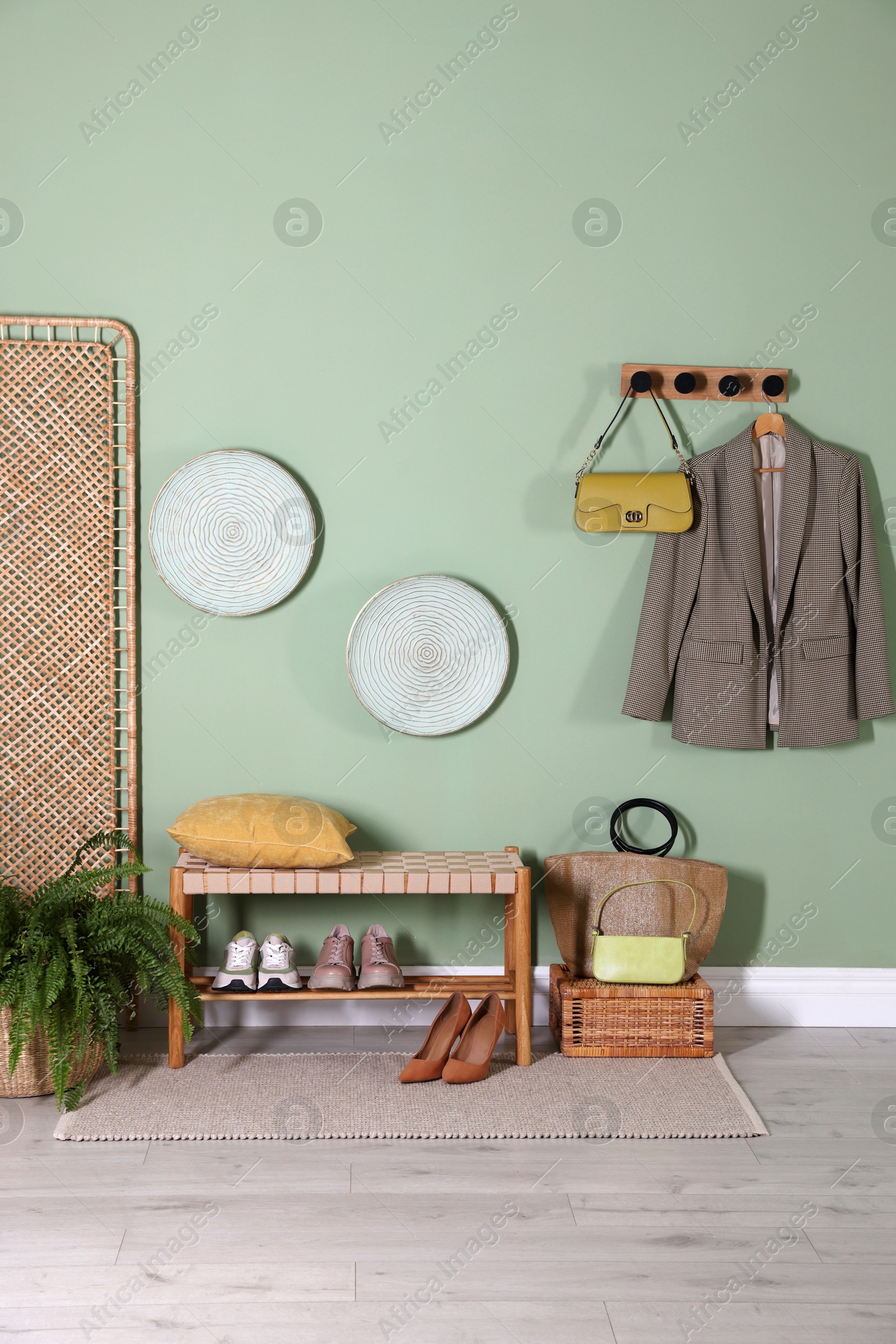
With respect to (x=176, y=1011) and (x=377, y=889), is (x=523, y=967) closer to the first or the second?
(x=377, y=889)

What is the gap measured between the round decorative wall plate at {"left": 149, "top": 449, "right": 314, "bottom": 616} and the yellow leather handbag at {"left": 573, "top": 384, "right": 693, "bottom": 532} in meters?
0.80

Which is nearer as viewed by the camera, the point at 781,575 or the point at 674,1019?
the point at 674,1019

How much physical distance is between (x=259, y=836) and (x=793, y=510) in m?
1.73

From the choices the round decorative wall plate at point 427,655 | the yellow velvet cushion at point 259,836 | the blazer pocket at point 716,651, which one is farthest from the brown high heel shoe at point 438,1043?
the blazer pocket at point 716,651

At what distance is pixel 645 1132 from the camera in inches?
88.2

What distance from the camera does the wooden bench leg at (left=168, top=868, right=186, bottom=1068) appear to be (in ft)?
8.24

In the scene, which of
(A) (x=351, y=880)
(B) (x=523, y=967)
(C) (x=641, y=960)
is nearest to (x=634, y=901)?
(C) (x=641, y=960)

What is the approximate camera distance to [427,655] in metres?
2.84

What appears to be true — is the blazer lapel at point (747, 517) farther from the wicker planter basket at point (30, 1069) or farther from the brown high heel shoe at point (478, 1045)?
the wicker planter basket at point (30, 1069)

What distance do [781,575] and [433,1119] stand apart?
1719 millimetres

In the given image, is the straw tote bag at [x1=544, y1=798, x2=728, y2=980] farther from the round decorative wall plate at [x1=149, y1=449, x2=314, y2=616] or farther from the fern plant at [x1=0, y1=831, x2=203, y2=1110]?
the round decorative wall plate at [x1=149, y1=449, x2=314, y2=616]

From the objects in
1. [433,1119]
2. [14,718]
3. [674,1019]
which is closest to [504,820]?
[674,1019]

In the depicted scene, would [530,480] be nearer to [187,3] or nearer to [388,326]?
[388,326]

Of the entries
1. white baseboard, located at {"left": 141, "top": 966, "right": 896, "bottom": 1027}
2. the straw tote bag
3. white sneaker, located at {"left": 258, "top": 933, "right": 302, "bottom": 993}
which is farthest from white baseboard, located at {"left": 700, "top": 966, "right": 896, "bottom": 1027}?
white sneaker, located at {"left": 258, "top": 933, "right": 302, "bottom": 993}
